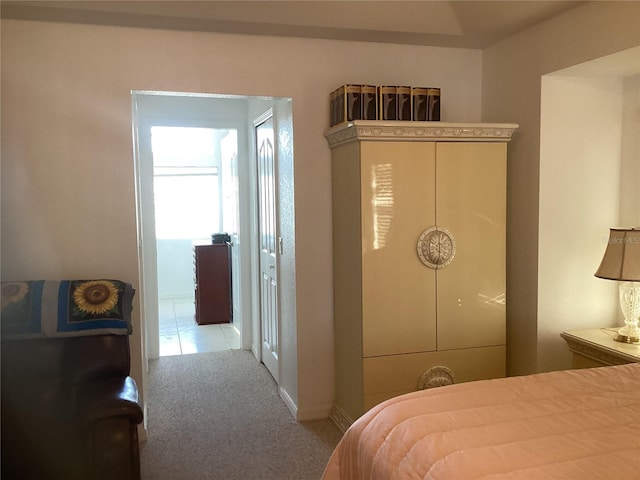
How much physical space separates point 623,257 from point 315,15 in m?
1.95

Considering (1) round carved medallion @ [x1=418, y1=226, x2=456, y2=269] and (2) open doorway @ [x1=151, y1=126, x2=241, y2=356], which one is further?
(2) open doorway @ [x1=151, y1=126, x2=241, y2=356]

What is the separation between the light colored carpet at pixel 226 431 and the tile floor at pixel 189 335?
612 mm

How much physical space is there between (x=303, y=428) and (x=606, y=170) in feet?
7.42

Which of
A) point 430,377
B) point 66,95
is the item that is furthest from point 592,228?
point 66,95

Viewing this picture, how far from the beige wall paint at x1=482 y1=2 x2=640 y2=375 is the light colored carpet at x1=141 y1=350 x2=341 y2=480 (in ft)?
4.11

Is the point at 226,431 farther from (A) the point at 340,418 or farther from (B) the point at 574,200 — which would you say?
(B) the point at 574,200

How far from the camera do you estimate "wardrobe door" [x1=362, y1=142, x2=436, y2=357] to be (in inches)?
114

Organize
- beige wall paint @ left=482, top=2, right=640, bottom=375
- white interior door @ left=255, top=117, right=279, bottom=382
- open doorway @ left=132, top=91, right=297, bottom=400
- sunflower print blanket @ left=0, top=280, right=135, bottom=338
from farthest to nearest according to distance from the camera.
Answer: open doorway @ left=132, top=91, right=297, bottom=400
white interior door @ left=255, top=117, right=279, bottom=382
beige wall paint @ left=482, top=2, right=640, bottom=375
sunflower print blanket @ left=0, top=280, right=135, bottom=338

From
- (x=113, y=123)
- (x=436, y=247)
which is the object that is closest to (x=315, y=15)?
(x=113, y=123)

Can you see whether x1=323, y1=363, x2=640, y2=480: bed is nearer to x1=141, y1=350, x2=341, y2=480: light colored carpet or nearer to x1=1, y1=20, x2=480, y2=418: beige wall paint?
x1=141, y1=350, x2=341, y2=480: light colored carpet

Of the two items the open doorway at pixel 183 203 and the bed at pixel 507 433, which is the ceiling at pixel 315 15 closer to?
the bed at pixel 507 433

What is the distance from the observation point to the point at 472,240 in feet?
10.0

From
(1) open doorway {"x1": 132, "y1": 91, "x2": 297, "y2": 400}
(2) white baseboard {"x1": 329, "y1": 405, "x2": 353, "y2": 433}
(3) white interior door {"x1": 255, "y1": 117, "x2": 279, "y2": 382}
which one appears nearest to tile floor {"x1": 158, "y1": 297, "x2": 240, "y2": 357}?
(1) open doorway {"x1": 132, "y1": 91, "x2": 297, "y2": 400}

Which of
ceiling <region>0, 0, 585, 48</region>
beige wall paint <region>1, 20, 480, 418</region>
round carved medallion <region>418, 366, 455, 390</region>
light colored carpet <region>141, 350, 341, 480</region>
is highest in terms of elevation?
ceiling <region>0, 0, 585, 48</region>
